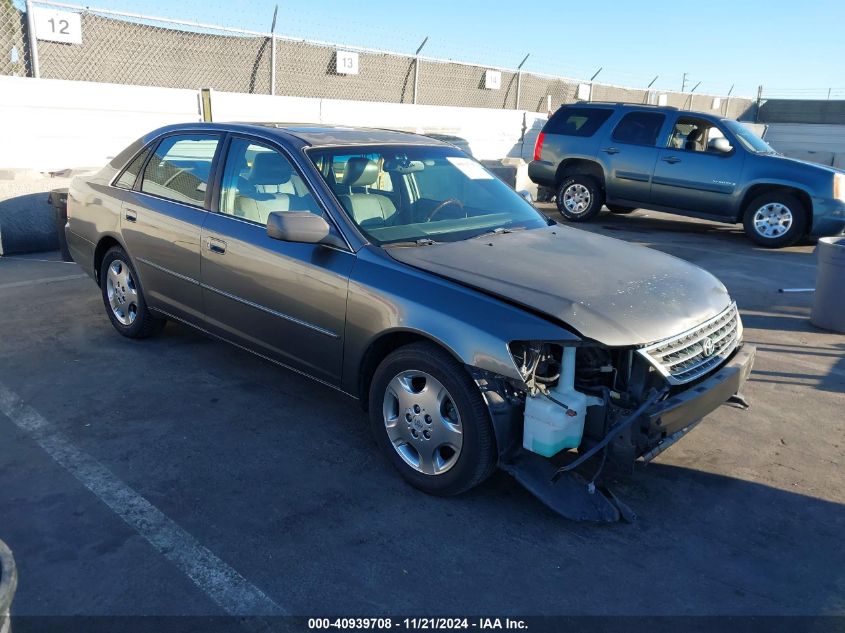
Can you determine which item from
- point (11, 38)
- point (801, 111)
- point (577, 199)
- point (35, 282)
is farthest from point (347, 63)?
point (801, 111)

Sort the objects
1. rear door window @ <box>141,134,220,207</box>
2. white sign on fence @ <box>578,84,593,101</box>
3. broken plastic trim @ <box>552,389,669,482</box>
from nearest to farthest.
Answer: broken plastic trim @ <box>552,389,669,482</box>
rear door window @ <box>141,134,220,207</box>
white sign on fence @ <box>578,84,593,101</box>

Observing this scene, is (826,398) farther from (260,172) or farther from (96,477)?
(96,477)

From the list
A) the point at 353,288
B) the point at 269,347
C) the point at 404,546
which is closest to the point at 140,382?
the point at 269,347

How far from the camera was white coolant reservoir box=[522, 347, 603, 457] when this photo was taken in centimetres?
316

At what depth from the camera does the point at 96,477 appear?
144 inches

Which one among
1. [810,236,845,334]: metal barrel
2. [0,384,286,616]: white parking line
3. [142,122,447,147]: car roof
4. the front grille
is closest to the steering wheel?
[142,122,447,147]: car roof

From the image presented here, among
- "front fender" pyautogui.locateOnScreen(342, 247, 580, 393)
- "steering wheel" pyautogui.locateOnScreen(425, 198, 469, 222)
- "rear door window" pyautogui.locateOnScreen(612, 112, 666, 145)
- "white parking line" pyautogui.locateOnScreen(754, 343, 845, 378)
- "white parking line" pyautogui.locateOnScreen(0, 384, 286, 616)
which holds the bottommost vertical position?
"white parking line" pyautogui.locateOnScreen(0, 384, 286, 616)

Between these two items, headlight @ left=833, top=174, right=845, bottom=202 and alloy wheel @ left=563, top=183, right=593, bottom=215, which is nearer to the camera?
headlight @ left=833, top=174, right=845, bottom=202

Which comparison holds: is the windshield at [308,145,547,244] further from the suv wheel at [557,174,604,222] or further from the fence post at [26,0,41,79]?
the fence post at [26,0,41,79]

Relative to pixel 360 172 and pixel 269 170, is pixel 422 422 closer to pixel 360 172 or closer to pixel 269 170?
pixel 360 172

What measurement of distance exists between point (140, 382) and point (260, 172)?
166 cm

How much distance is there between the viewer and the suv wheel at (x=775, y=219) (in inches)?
405

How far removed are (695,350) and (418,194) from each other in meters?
1.92

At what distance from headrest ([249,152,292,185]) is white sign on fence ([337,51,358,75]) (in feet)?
34.1
